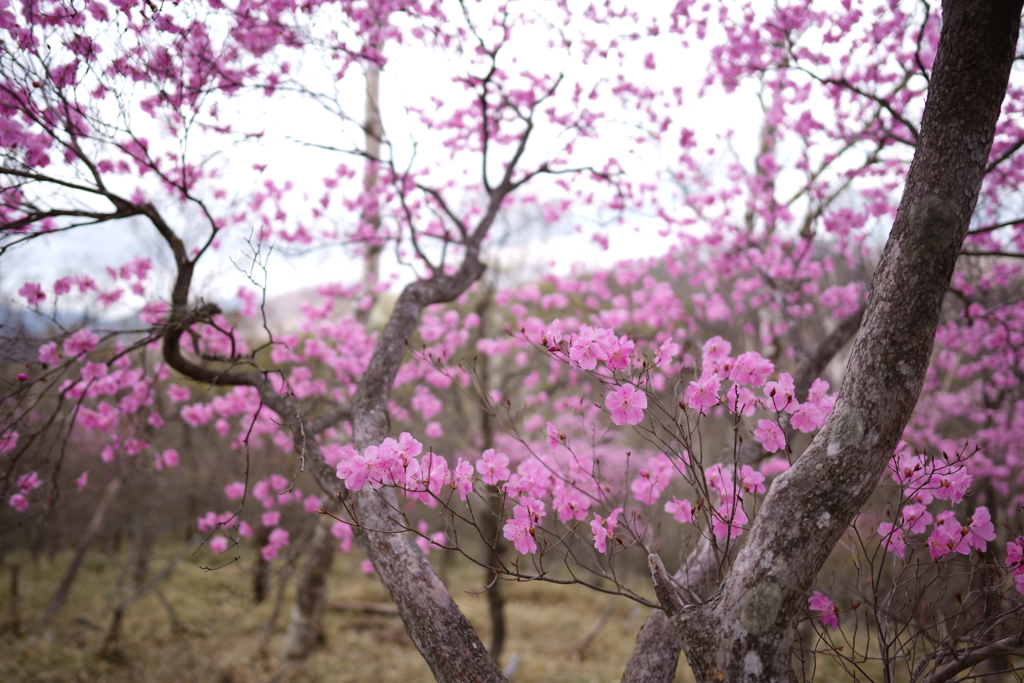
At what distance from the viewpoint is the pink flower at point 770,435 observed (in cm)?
218

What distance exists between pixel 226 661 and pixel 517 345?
5377 mm

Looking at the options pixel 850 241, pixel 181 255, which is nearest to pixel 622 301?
pixel 850 241

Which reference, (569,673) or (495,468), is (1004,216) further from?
(569,673)

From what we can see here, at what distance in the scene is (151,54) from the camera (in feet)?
9.62

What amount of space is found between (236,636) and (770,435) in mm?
7780

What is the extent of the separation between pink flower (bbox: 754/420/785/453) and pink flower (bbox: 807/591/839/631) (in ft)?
1.77

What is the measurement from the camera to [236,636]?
739 centimetres

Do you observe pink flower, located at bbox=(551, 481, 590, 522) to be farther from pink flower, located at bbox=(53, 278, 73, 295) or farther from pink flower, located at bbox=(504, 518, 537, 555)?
pink flower, located at bbox=(53, 278, 73, 295)

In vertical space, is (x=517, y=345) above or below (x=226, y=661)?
above

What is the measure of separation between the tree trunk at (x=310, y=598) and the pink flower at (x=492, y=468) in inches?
167

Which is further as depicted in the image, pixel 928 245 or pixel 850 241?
pixel 850 241

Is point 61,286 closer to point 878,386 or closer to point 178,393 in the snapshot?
point 178,393

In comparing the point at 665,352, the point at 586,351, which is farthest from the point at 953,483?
the point at 586,351

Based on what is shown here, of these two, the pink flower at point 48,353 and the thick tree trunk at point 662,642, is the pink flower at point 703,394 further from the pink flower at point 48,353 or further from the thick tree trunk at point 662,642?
→ the pink flower at point 48,353
